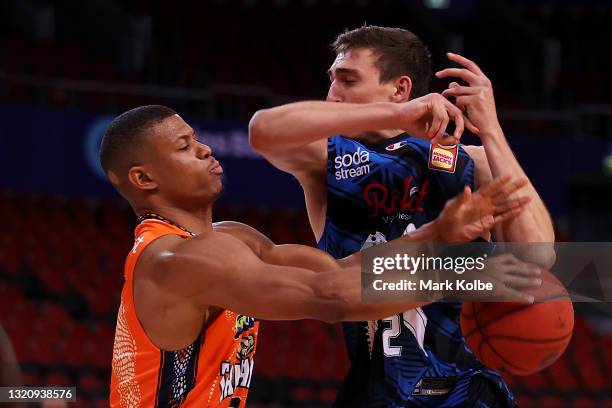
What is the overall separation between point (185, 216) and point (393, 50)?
1025 mm

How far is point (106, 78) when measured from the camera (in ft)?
46.3

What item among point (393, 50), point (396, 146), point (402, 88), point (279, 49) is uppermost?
point (279, 49)

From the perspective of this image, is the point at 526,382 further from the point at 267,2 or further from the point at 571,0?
the point at 571,0

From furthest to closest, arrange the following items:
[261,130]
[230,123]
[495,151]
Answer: [230,123], [495,151], [261,130]

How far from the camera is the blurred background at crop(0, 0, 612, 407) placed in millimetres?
11336

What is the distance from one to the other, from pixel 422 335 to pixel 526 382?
27.7ft

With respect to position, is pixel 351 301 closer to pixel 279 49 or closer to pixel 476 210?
pixel 476 210

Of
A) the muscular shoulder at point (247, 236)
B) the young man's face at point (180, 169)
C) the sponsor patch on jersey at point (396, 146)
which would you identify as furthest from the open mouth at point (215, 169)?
the sponsor patch on jersey at point (396, 146)

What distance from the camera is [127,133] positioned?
12.5 ft

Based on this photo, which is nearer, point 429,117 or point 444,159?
point 429,117

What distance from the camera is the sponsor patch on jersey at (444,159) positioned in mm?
3791

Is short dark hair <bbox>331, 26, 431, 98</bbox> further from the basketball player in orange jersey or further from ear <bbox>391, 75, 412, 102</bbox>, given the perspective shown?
the basketball player in orange jersey

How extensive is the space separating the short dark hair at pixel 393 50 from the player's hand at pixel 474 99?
1.11ft

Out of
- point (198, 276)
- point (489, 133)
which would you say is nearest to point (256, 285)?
point (198, 276)
